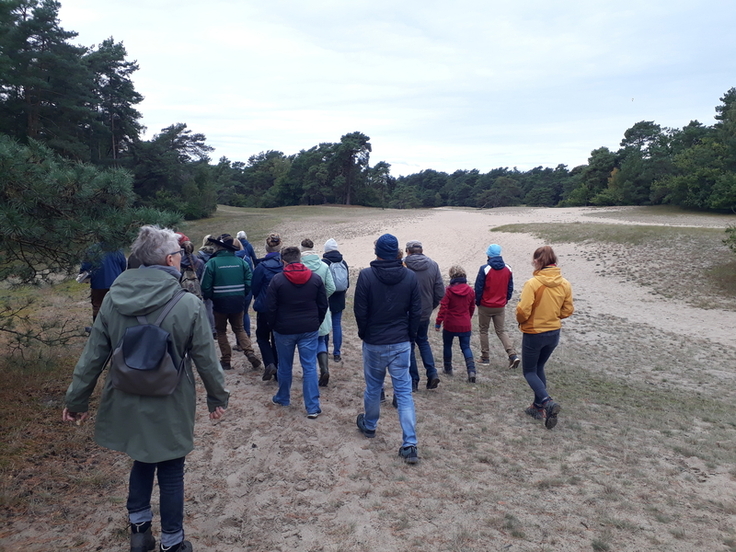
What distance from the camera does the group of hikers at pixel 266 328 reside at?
274 centimetres

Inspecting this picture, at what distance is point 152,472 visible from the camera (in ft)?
9.64

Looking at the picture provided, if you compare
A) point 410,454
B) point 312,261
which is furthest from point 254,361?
point 410,454

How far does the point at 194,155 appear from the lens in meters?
35.5

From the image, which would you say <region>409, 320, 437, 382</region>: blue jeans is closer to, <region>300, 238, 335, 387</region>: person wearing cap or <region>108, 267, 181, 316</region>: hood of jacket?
<region>300, 238, 335, 387</region>: person wearing cap

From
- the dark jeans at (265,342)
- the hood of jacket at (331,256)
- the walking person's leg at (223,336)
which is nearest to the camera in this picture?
the dark jeans at (265,342)

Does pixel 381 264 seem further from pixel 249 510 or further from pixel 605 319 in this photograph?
pixel 605 319

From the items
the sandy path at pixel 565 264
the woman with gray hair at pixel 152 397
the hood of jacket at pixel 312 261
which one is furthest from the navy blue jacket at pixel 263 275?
the sandy path at pixel 565 264

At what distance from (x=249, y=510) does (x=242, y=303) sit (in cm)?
318

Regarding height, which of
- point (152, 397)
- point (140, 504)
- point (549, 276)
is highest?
point (549, 276)

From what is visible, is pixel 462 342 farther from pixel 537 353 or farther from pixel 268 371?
pixel 268 371

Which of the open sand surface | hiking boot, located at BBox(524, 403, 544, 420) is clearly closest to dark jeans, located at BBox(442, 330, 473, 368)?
the open sand surface

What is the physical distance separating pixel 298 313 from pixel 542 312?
264 centimetres

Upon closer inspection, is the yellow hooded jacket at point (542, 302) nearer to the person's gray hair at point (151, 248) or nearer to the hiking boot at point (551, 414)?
the hiking boot at point (551, 414)

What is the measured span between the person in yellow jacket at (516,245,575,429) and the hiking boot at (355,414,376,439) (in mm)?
1973
